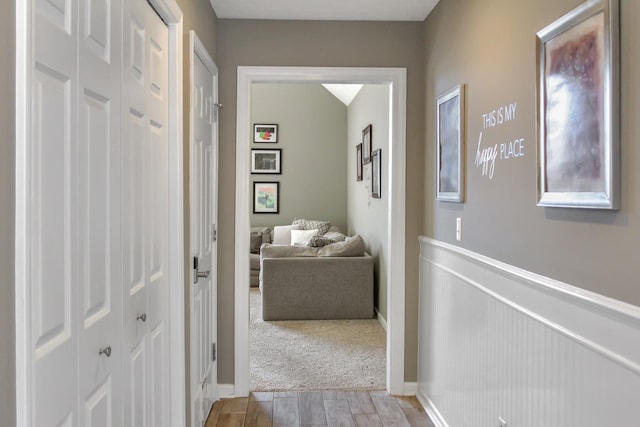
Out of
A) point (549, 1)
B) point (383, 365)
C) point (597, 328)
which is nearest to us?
point (597, 328)

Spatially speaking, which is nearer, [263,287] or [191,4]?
[191,4]

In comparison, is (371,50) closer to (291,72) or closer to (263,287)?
(291,72)

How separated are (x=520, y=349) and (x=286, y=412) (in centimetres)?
169

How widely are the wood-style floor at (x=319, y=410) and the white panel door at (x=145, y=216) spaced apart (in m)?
0.93

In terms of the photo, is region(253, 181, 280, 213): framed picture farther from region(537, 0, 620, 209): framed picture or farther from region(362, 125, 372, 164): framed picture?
region(537, 0, 620, 209): framed picture

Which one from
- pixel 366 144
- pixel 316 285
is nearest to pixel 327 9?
pixel 316 285

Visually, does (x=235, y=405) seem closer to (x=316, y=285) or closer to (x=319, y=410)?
(x=319, y=410)

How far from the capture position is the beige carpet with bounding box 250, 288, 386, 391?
142 inches

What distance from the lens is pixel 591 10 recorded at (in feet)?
4.63

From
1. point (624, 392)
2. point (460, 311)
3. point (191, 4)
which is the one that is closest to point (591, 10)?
point (624, 392)

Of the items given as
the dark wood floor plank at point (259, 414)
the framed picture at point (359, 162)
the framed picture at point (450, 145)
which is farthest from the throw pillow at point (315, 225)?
the framed picture at point (450, 145)

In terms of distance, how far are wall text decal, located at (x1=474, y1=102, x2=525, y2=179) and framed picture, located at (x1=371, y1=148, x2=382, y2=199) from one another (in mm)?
2784

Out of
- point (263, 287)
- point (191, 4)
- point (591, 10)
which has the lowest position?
point (263, 287)

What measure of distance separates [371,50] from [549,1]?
5.63 feet
